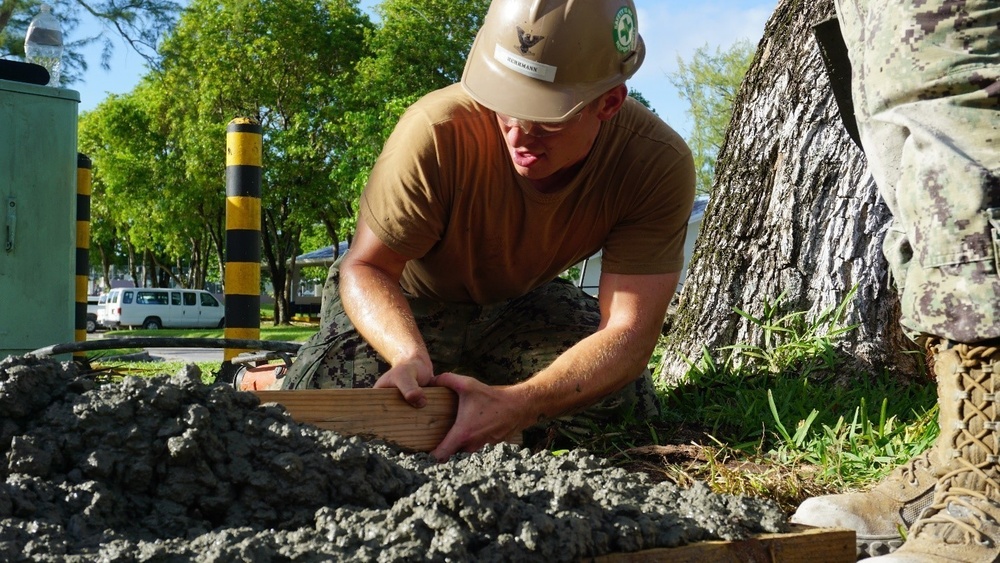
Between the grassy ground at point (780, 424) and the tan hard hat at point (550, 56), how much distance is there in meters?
1.16

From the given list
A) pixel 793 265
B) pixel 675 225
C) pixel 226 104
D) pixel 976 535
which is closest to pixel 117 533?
pixel 976 535

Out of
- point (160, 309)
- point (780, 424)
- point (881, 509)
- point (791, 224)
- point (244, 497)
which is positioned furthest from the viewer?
point (160, 309)

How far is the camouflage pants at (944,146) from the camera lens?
6.17ft

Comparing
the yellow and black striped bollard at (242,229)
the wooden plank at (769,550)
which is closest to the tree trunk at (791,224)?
the wooden plank at (769,550)

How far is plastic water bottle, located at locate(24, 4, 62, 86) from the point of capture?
7.37 metres

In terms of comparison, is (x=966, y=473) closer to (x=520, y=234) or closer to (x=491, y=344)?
(x=520, y=234)

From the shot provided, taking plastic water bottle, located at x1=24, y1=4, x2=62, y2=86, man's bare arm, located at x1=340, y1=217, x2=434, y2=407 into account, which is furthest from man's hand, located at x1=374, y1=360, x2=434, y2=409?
plastic water bottle, located at x1=24, y1=4, x2=62, y2=86

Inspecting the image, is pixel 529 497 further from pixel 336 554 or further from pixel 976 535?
pixel 976 535

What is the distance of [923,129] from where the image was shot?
77.9 inches

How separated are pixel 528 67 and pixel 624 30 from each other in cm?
34

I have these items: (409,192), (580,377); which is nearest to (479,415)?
(580,377)

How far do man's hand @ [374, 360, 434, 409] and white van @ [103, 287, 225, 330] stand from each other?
114 feet

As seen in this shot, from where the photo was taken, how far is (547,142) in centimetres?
283

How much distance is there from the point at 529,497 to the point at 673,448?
1.51m
